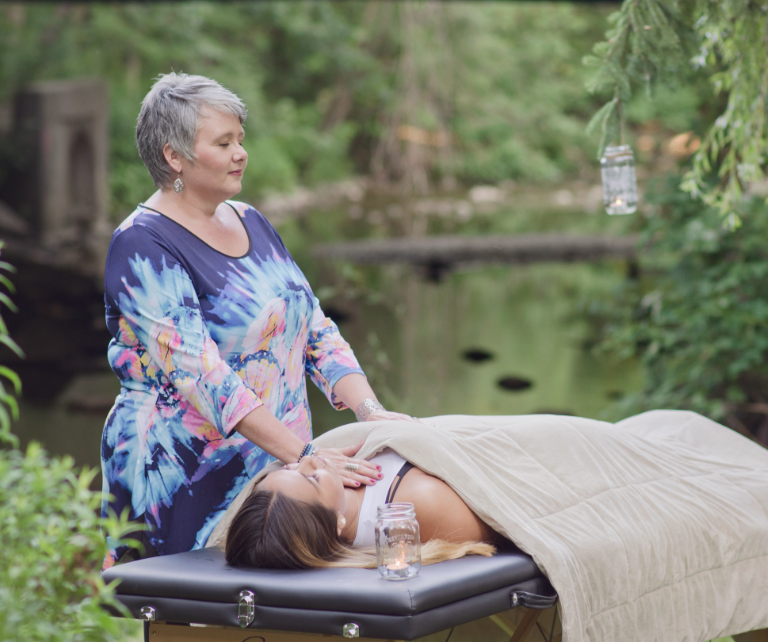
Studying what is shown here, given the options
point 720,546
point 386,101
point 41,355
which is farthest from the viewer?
point 386,101

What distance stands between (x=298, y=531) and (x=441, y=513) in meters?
0.26

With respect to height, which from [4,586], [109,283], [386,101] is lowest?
[4,586]

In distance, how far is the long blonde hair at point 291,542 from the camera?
144 cm

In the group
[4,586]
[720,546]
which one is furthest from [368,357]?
[4,586]

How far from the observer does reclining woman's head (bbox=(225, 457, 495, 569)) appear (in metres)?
1.45

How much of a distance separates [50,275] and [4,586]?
281 inches

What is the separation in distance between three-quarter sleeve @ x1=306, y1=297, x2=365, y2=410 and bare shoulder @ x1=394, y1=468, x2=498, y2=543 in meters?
0.37

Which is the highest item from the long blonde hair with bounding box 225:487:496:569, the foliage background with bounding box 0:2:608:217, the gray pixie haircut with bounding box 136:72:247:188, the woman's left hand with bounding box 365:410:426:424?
the foliage background with bounding box 0:2:608:217

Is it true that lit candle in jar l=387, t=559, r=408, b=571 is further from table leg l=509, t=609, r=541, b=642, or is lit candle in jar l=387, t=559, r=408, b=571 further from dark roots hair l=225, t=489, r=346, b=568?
table leg l=509, t=609, r=541, b=642

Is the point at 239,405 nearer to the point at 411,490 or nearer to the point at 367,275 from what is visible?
the point at 411,490

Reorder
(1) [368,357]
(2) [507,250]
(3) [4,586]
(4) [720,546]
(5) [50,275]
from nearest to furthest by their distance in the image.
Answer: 1. (3) [4,586]
2. (4) [720,546]
3. (1) [368,357]
4. (5) [50,275]
5. (2) [507,250]

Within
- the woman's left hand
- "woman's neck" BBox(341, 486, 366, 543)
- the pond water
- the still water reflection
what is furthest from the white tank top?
the still water reflection

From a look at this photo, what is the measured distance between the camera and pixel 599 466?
1754 mm

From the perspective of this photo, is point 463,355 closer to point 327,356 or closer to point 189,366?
point 327,356
